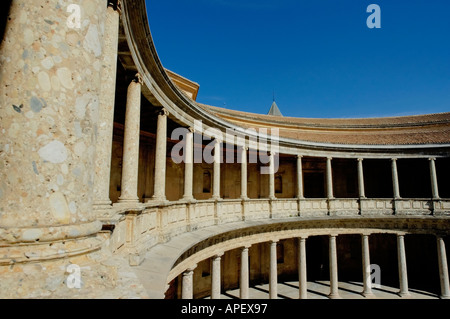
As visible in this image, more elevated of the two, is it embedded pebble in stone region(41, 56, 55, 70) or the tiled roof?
the tiled roof

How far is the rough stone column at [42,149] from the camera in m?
2.20

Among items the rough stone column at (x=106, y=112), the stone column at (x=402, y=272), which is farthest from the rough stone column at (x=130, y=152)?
the stone column at (x=402, y=272)

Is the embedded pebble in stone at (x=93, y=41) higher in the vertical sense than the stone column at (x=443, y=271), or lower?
higher

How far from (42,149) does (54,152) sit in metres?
0.09

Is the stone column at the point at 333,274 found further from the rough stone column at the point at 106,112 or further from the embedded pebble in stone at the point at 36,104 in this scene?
the embedded pebble in stone at the point at 36,104

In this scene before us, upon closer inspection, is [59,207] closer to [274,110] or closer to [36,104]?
[36,104]

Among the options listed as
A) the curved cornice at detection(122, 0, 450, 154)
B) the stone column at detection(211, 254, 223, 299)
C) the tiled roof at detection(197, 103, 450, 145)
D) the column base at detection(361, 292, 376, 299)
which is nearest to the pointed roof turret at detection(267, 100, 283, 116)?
the tiled roof at detection(197, 103, 450, 145)

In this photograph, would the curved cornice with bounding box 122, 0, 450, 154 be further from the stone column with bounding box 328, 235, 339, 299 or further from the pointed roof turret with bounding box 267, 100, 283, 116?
the pointed roof turret with bounding box 267, 100, 283, 116

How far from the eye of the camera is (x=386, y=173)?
26.2 meters

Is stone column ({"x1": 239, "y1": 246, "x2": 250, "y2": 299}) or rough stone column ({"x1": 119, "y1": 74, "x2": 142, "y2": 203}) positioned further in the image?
stone column ({"x1": 239, "y1": 246, "x2": 250, "y2": 299})

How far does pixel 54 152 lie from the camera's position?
242 centimetres

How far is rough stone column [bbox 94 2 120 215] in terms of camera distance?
5172 mm
